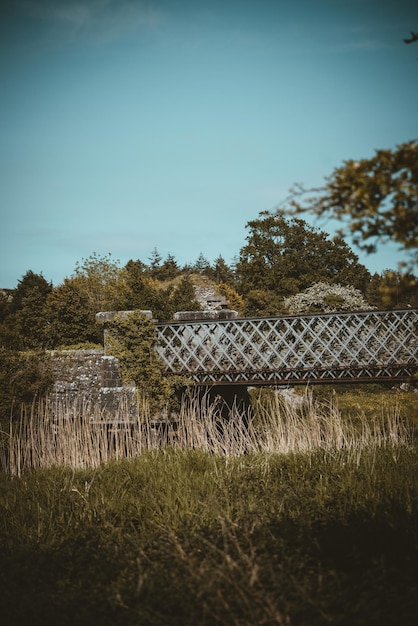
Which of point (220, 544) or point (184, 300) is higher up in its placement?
point (184, 300)

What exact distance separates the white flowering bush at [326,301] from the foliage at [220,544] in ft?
66.7

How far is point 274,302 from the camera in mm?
28188

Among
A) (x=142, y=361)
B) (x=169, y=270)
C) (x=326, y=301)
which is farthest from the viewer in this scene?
(x=169, y=270)

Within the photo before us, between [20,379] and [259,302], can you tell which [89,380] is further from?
[259,302]

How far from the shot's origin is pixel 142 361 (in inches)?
432

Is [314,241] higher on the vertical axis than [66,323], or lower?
higher

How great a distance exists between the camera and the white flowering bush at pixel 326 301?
25.8m

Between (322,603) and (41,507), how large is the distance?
3.52m

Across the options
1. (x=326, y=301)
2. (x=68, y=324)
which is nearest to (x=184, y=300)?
(x=326, y=301)

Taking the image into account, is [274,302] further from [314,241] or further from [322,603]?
[322,603]

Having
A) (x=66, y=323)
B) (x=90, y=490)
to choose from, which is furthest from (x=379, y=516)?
(x=66, y=323)

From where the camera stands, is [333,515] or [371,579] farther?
[333,515]

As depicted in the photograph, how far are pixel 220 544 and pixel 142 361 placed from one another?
7563mm

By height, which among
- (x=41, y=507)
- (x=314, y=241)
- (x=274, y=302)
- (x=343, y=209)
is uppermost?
(x=314, y=241)
